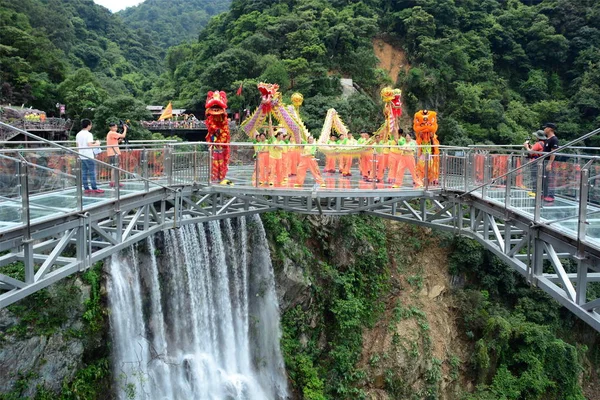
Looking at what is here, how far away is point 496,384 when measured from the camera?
17.8 metres

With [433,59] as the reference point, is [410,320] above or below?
below

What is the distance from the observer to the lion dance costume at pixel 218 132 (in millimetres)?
12023

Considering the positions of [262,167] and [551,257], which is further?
[262,167]

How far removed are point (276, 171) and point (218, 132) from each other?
1913mm

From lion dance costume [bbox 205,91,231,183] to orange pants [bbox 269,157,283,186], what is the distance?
3.79ft

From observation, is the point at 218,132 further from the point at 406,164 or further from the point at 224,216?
the point at 406,164

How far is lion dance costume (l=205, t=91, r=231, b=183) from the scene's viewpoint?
1202cm

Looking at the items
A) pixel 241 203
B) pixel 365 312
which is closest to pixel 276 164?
pixel 241 203

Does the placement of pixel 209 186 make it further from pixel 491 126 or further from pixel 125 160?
pixel 491 126

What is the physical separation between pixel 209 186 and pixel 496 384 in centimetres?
1219

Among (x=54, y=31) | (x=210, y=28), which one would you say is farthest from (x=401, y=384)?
(x=54, y=31)

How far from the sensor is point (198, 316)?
14.8m

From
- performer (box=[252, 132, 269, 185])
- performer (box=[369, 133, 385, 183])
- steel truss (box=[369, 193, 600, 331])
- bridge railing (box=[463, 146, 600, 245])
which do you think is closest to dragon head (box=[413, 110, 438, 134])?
performer (box=[369, 133, 385, 183])

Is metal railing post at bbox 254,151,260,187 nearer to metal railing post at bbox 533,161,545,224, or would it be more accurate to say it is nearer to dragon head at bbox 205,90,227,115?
dragon head at bbox 205,90,227,115
